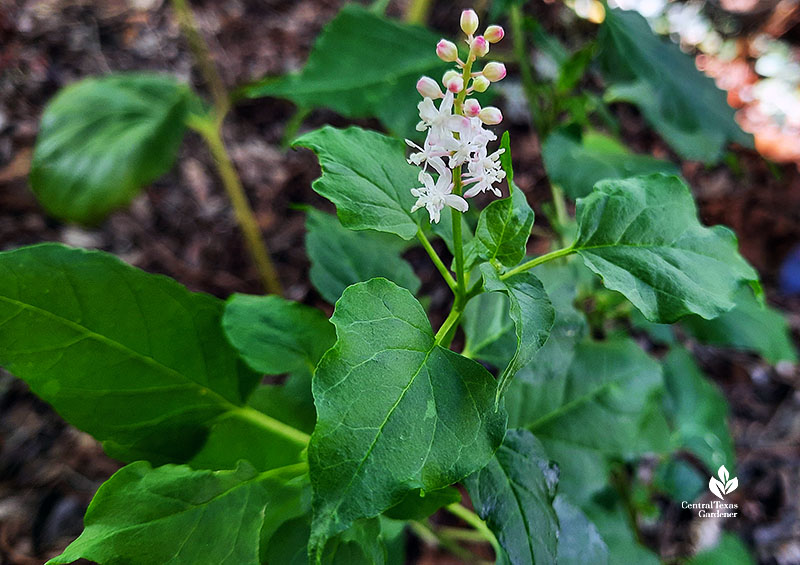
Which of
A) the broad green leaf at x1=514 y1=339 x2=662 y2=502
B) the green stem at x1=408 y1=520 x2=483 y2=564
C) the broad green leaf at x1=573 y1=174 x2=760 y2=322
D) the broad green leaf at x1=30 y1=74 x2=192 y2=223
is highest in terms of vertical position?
the broad green leaf at x1=573 y1=174 x2=760 y2=322

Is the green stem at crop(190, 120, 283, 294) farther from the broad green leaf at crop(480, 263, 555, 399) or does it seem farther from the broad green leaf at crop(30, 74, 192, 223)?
the broad green leaf at crop(480, 263, 555, 399)

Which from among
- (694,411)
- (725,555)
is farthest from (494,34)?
(725,555)

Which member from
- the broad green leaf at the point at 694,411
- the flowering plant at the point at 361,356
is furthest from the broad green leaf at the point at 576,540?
the broad green leaf at the point at 694,411

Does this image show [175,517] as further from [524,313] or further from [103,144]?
[103,144]

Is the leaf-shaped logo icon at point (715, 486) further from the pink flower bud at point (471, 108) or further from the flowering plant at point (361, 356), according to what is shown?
the pink flower bud at point (471, 108)

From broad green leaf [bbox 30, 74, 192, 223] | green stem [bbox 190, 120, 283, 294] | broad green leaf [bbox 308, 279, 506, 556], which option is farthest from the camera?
green stem [bbox 190, 120, 283, 294]

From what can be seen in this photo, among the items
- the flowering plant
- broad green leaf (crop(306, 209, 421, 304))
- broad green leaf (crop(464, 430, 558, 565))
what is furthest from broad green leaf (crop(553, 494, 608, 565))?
broad green leaf (crop(306, 209, 421, 304))

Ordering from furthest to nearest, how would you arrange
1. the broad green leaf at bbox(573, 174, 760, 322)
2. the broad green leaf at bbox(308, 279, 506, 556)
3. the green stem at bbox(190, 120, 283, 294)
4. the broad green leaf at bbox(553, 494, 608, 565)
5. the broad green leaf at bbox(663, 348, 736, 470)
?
the green stem at bbox(190, 120, 283, 294) < the broad green leaf at bbox(663, 348, 736, 470) < the broad green leaf at bbox(553, 494, 608, 565) < the broad green leaf at bbox(573, 174, 760, 322) < the broad green leaf at bbox(308, 279, 506, 556)

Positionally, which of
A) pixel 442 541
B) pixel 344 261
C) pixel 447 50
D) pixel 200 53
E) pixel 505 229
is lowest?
pixel 442 541
